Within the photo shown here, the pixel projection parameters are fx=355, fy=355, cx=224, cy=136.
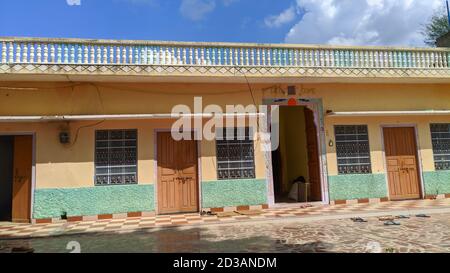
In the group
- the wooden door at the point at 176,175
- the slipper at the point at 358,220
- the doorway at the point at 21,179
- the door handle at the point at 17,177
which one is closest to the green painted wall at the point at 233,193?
the wooden door at the point at 176,175

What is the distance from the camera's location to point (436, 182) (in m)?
9.34

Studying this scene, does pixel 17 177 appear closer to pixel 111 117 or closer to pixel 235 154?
pixel 111 117

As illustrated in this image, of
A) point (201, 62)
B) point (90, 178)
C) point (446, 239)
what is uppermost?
point (201, 62)

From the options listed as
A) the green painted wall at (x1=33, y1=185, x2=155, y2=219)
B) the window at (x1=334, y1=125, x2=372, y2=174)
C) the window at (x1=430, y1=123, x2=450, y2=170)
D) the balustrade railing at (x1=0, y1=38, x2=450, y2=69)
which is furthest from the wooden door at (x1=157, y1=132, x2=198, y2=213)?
the window at (x1=430, y1=123, x2=450, y2=170)

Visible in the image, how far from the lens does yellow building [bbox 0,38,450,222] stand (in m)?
7.72

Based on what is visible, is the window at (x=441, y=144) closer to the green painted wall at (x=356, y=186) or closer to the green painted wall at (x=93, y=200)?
the green painted wall at (x=356, y=186)

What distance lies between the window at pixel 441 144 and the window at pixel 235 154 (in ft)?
16.4

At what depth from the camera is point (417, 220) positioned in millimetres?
6324

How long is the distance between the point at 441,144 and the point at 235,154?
5.65m

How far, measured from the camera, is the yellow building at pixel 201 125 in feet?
25.3

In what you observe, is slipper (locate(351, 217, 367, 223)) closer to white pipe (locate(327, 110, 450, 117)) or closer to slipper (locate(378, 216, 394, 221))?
slipper (locate(378, 216, 394, 221))
